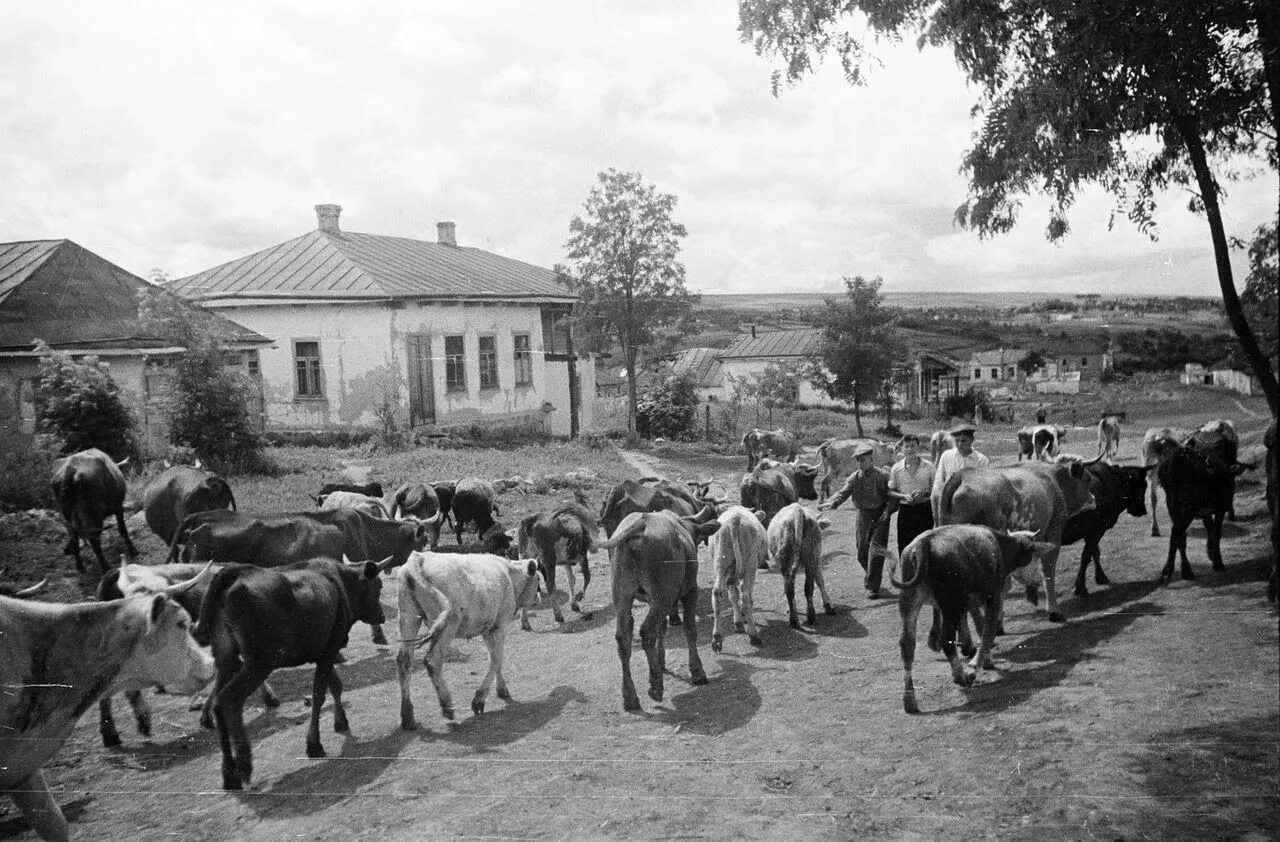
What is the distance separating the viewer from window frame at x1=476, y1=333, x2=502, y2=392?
11.0 m

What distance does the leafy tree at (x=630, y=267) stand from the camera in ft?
33.3

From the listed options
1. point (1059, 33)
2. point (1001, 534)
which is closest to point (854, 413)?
point (1001, 534)

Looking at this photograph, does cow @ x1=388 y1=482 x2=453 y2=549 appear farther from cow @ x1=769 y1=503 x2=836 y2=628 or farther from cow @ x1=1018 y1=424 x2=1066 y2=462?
cow @ x1=1018 y1=424 x2=1066 y2=462

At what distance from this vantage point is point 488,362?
11141 millimetres

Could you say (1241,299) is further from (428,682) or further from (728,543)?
(428,682)

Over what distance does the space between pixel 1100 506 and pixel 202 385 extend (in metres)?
9.25

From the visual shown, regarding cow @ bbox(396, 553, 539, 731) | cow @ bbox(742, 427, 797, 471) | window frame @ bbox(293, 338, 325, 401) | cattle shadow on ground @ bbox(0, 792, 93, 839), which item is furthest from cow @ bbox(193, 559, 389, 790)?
cow @ bbox(742, 427, 797, 471)

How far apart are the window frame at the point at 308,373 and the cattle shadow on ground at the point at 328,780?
4.92 metres

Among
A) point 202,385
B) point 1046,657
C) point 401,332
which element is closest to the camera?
point 1046,657

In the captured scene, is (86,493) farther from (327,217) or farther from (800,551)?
(800,551)

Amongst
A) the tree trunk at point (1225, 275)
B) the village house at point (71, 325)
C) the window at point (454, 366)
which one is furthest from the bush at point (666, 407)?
the tree trunk at point (1225, 275)

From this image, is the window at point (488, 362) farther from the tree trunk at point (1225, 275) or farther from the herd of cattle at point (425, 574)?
the tree trunk at point (1225, 275)

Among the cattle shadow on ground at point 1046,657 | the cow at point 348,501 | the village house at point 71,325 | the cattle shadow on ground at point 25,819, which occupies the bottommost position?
the cattle shadow on ground at point 1046,657

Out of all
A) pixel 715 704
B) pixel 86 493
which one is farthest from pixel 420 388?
pixel 715 704
